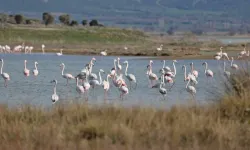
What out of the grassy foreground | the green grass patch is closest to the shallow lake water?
the grassy foreground

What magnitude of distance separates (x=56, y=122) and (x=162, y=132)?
1.75 m

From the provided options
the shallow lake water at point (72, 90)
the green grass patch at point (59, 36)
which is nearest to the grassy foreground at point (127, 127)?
the shallow lake water at point (72, 90)

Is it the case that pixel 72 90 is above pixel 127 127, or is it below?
above

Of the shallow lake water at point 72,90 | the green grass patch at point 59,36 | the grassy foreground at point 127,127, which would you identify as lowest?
the grassy foreground at point 127,127

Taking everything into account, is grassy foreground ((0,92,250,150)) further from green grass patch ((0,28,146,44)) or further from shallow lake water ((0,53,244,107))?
green grass patch ((0,28,146,44))

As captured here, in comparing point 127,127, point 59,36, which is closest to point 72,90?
point 127,127

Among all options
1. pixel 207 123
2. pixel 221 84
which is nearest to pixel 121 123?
pixel 207 123

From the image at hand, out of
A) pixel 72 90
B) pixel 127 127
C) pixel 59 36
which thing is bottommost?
pixel 127 127

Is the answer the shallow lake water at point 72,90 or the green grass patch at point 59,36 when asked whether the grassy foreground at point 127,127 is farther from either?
the green grass patch at point 59,36

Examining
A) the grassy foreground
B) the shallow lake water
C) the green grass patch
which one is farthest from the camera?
the green grass patch

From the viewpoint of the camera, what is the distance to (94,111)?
39.7ft

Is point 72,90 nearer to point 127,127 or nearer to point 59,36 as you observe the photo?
point 127,127

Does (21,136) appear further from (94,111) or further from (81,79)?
(81,79)

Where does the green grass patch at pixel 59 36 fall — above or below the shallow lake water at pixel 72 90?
above
